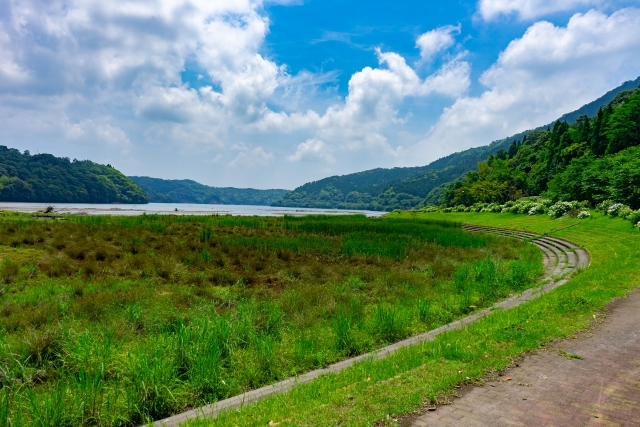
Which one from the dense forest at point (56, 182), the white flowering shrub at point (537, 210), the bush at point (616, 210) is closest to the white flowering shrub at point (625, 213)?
the bush at point (616, 210)

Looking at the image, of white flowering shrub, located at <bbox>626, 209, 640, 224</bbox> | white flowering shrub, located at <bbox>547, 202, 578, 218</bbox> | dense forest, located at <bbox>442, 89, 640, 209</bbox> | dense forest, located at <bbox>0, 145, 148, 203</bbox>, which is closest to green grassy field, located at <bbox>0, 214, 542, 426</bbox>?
white flowering shrub, located at <bbox>626, 209, 640, 224</bbox>

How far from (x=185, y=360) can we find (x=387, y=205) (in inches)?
6349

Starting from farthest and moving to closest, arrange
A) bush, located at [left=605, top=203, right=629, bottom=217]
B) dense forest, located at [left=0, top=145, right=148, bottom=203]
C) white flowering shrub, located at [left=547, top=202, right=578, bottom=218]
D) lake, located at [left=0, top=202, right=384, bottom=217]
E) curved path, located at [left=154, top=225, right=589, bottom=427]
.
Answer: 1. dense forest, located at [left=0, top=145, right=148, bottom=203]
2. lake, located at [left=0, top=202, right=384, bottom=217]
3. white flowering shrub, located at [left=547, top=202, right=578, bottom=218]
4. bush, located at [left=605, top=203, right=629, bottom=217]
5. curved path, located at [left=154, top=225, right=589, bottom=427]

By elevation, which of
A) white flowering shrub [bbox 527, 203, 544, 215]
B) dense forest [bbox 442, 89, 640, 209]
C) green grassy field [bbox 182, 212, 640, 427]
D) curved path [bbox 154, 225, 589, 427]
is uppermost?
dense forest [bbox 442, 89, 640, 209]

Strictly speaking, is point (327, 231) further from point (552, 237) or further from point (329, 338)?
point (329, 338)

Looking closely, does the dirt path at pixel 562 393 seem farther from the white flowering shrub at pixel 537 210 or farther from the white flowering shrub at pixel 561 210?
the white flowering shrub at pixel 537 210

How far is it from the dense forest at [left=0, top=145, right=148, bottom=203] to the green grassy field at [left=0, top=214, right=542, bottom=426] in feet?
358

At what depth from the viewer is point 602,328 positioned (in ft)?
21.7

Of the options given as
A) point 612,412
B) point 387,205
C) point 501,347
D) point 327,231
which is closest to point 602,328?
point 501,347

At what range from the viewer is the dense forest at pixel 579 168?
108ft

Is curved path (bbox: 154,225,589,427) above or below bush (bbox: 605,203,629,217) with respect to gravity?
below

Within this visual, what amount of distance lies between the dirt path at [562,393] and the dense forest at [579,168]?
26.9 m

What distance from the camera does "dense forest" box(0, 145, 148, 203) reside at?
104m

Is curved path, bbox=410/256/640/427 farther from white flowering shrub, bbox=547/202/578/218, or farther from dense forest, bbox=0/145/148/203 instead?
dense forest, bbox=0/145/148/203
